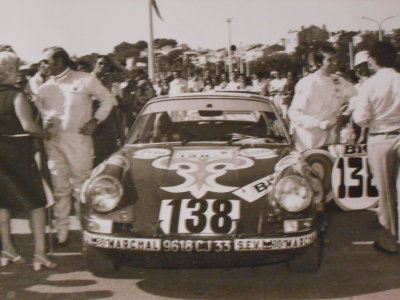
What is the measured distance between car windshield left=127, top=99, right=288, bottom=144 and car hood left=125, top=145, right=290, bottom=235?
33 cm

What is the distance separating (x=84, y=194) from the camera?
3908 millimetres

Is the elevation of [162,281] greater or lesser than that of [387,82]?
lesser

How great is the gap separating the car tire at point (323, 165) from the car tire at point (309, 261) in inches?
51.0

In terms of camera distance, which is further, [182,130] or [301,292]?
[182,130]

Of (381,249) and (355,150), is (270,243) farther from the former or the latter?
(355,150)

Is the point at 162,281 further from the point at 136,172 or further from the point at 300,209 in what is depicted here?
the point at 300,209

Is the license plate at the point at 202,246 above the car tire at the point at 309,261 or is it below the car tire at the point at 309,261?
above

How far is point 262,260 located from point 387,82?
1871mm

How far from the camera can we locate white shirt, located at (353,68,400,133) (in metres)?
4.50

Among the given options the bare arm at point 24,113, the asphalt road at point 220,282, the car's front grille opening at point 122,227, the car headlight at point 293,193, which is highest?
the bare arm at point 24,113

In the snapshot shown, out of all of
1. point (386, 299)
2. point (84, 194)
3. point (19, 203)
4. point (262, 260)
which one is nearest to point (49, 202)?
point (19, 203)

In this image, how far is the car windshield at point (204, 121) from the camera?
15.9 feet

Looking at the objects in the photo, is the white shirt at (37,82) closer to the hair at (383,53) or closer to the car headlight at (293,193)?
the hair at (383,53)

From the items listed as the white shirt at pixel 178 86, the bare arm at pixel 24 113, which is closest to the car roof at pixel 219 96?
the bare arm at pixel 24 113
